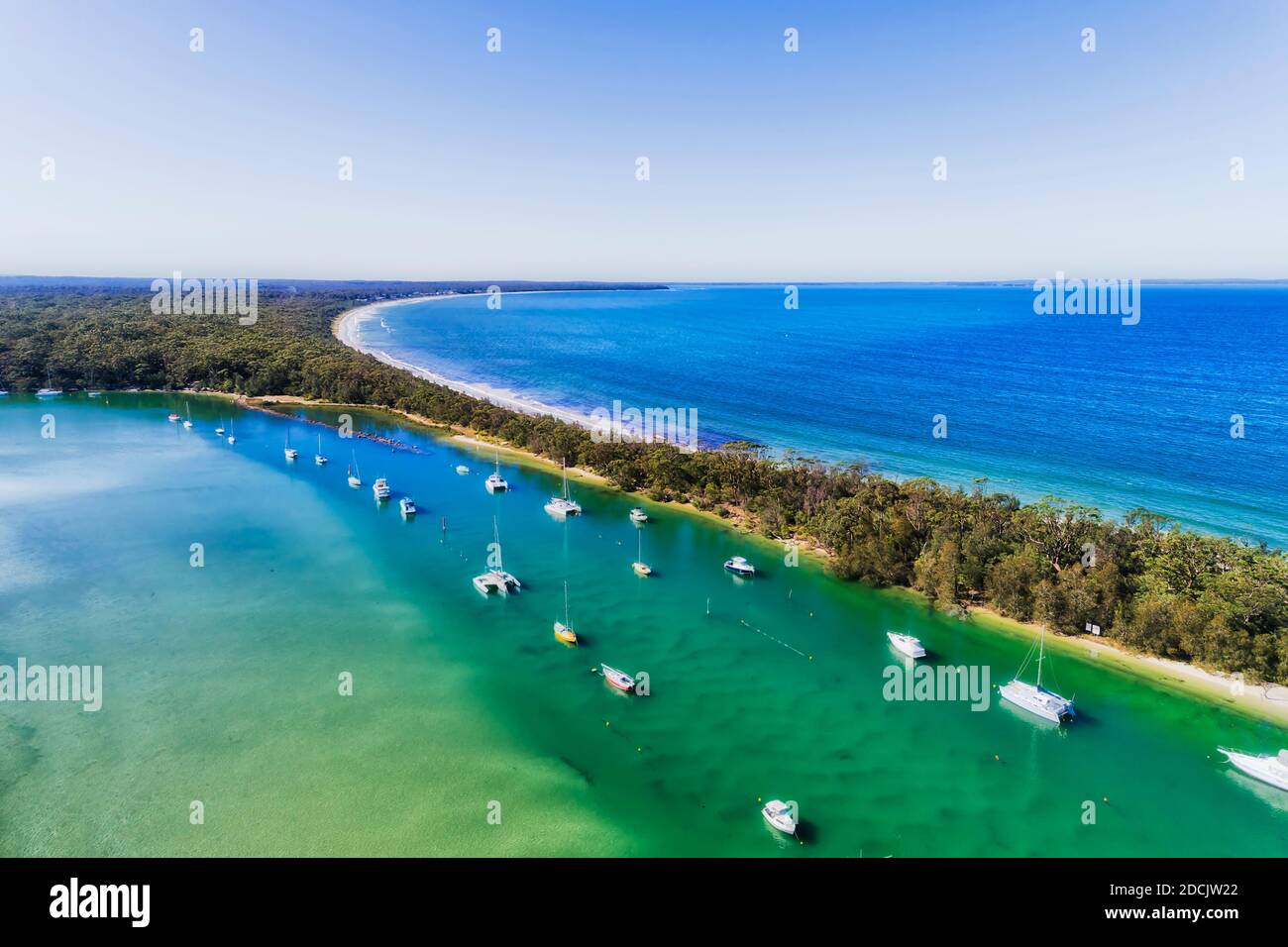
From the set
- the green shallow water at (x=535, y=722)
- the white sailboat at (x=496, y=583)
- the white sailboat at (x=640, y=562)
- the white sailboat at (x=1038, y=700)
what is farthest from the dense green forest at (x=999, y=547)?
the white sailboat at (x=496, y=583)

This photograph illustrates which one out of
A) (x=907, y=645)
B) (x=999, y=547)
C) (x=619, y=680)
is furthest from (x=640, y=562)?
(x=999, y=547)

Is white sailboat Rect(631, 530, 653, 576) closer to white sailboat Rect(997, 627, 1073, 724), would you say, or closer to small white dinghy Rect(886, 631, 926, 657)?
small white dinghy Rect(886, 631, 926, 657)

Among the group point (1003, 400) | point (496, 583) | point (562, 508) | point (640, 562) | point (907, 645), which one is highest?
point (1003, 400)

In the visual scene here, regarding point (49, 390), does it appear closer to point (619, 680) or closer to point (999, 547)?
point (619, 680)

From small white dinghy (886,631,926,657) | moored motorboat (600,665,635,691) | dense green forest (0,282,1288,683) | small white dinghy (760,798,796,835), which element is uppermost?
dense green forest (0,282,1288,683)

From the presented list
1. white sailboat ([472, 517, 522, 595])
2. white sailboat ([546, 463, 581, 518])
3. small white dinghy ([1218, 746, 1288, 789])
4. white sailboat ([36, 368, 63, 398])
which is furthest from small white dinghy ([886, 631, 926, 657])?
white sailboat ([36, 368, 63, 398])
